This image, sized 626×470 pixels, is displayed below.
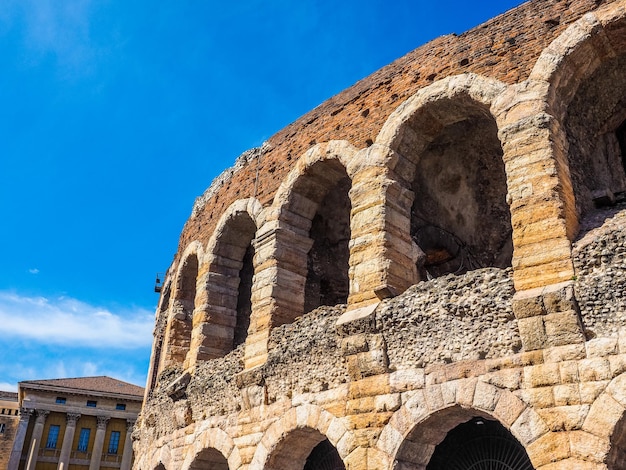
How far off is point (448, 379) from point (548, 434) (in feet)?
3.75

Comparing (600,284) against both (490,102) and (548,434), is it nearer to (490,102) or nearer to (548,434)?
(548,434)

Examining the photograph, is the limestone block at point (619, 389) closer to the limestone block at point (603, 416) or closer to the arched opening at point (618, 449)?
the limestone block at point (603, 416)

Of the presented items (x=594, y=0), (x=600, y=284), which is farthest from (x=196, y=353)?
(x=594, y=0)

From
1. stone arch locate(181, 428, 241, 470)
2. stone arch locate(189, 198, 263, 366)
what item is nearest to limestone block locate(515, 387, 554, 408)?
stone arch locate(181, 428, 241, 470)

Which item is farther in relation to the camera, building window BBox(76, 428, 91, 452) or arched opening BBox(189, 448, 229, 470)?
building window BBox(76, 428, 91, 452)

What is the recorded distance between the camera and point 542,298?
6.00m

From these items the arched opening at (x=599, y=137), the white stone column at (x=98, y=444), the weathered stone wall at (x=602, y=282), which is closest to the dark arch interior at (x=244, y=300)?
the arched opening at (x=599, y=137)

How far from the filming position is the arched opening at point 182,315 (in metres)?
12.3

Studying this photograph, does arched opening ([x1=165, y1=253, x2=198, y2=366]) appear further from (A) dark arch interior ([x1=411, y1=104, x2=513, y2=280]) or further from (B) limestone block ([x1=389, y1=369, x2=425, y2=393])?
(B) limestone block ([x1=389, y1=369, x2=425, y2=393])

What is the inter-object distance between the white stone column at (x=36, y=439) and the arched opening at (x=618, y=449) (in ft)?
105

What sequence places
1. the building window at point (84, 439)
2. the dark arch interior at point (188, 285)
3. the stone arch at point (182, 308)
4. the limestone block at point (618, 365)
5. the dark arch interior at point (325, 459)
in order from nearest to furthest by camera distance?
the limestone block at point (618, 365) → the dark arch interior at point (325, 459) → the stone arch at point (182, 308) → the dark arch interior at point (188, 285) → the building window at point (84, 439)

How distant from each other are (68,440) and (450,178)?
28800 millimetres

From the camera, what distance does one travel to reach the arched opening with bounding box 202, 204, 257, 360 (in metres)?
10.9

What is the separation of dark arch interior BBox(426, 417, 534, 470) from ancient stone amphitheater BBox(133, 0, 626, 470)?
0.02 m
